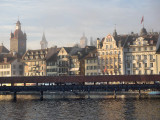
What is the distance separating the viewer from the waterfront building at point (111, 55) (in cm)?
12781

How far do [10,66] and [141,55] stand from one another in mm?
56844

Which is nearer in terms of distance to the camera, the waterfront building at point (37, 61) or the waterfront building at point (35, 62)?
the waterfront building at point (37, 61)

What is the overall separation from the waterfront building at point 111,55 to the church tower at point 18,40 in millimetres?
60656

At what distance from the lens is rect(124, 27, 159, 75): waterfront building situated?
121 metres

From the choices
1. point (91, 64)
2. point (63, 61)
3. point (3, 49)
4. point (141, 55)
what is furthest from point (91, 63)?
point (3, 49)

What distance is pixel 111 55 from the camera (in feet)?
427

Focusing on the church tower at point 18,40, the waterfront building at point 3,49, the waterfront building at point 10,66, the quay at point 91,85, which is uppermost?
the church tower at point 18,40

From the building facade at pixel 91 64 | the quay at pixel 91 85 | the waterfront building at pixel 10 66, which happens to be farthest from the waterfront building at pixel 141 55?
the waterfront building at pixel 10 66

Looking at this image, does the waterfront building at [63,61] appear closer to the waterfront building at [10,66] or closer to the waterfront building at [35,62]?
the waterfront building at [35,62]

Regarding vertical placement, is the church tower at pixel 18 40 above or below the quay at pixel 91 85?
above

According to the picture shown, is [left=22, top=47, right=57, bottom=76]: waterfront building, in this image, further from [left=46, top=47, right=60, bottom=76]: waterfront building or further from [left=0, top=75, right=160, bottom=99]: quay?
[left=0, top=75, right=160, bottom=99]: quay

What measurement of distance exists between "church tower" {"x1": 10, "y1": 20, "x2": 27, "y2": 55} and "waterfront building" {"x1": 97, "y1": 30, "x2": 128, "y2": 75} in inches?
2388

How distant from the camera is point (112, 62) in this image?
130 meters

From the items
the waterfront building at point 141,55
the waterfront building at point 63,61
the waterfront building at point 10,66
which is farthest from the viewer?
the waterfront building at point 10,66
